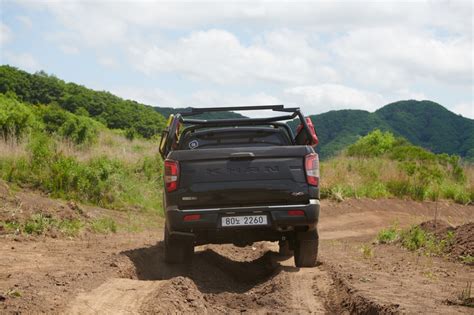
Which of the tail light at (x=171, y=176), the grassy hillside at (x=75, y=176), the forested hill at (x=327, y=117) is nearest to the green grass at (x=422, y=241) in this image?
the tail light at (x=171, y=176)

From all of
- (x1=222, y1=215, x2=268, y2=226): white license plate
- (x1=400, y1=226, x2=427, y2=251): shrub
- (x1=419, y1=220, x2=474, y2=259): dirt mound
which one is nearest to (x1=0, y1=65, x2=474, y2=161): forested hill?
(x1=419, y1=220, x2=474, y2=259): dirt mound

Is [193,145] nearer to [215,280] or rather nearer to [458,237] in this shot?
[215,280]

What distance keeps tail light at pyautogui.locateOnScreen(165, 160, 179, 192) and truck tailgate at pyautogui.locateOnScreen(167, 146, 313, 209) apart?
51mm

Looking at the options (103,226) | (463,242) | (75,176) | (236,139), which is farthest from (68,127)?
(463,242)

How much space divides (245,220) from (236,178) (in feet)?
1.77

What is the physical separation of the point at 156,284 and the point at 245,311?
3.67 ft

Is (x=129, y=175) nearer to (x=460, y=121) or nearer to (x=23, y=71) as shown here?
(x=23, y=71)

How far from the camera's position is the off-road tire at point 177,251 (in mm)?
8766

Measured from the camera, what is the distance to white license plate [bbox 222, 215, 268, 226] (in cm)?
800

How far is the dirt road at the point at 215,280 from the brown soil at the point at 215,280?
11 millimetres

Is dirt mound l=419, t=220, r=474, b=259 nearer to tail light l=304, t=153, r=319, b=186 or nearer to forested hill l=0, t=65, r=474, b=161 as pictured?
tail light l=304, t=153, r=319, b=186

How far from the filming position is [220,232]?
26.7 ft

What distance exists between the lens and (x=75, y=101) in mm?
60375

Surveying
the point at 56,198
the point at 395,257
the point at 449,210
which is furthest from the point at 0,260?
the point at 449,210
